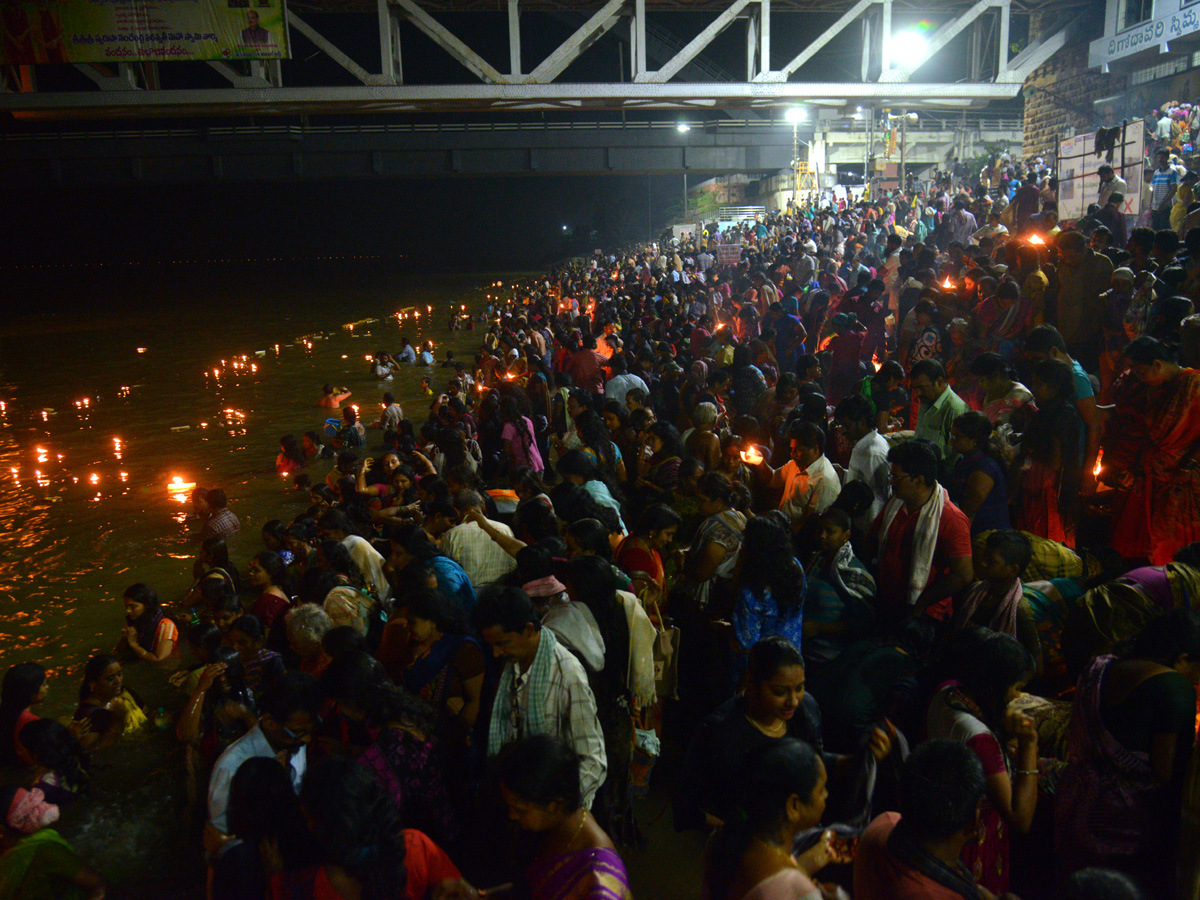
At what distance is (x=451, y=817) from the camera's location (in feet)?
9.63

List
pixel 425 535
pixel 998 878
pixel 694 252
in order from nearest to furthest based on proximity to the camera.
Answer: pixel 998 878 < pixel 425 535 < pixel 694 252

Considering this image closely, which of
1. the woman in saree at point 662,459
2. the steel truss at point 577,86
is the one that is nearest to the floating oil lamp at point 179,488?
the steel truss at point 577,86

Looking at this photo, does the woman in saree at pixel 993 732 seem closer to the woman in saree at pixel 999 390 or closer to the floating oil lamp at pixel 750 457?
the woman in saree at pixel 999 390

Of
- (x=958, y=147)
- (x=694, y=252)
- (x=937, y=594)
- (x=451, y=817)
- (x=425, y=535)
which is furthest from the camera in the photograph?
(x=958, y=147)

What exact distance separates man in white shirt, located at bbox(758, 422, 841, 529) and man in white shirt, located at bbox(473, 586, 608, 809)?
202cm

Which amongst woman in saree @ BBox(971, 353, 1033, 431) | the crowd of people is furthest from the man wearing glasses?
woman in saree @ BBox(971, 353, 1033, 431)

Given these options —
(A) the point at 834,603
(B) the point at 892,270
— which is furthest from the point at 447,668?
(B) the point at 892,270

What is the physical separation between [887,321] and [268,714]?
9287 millimetres

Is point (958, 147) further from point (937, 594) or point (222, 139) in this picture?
point (937, 594)

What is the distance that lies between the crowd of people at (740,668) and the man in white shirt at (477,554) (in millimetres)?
13

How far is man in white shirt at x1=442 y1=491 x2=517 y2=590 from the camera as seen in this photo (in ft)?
14.3

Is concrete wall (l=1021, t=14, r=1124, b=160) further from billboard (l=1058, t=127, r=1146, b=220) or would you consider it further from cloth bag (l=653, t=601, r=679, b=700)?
cloth bag (l=653, t=601, r=679, b=700)

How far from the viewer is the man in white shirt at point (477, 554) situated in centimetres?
434

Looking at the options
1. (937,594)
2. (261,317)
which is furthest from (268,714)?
(261,317)
